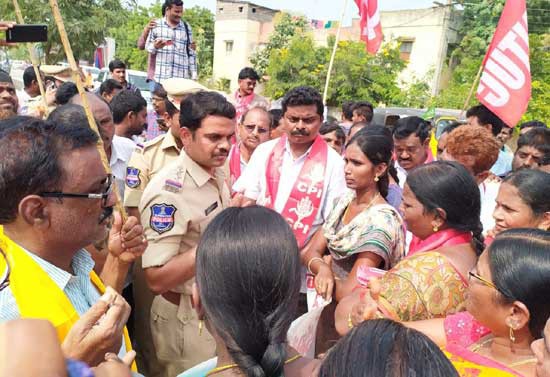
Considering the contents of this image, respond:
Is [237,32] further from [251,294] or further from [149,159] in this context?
[251,294]

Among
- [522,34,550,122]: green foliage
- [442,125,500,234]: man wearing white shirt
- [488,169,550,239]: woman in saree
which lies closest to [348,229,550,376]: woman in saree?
[488,169,550,239]: woman in saree

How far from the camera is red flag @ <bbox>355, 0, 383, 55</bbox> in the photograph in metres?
7.07

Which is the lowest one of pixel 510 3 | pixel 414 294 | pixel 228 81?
pixel 228 81

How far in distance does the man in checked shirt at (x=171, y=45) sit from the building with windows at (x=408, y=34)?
63.5 ft

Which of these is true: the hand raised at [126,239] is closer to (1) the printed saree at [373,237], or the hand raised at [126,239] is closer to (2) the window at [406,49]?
(1) the printed saree at [373,237]

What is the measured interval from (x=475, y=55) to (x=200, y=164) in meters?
23.4

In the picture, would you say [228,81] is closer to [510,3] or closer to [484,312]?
[510,3]

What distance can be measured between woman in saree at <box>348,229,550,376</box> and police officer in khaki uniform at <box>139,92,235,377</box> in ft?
3.64

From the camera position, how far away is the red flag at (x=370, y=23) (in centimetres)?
707

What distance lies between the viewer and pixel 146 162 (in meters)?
3.16

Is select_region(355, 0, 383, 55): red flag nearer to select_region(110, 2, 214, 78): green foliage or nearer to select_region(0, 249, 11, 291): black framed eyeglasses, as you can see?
select_region(0, 249, 11, 291): black framed eyeglasses

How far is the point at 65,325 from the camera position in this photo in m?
1.34

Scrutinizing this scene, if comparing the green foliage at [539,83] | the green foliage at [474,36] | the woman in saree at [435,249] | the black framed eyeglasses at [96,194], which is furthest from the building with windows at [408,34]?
the black framed eyeglasses at [96,194]

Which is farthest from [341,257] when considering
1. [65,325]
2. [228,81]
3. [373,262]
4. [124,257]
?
[228,81]
